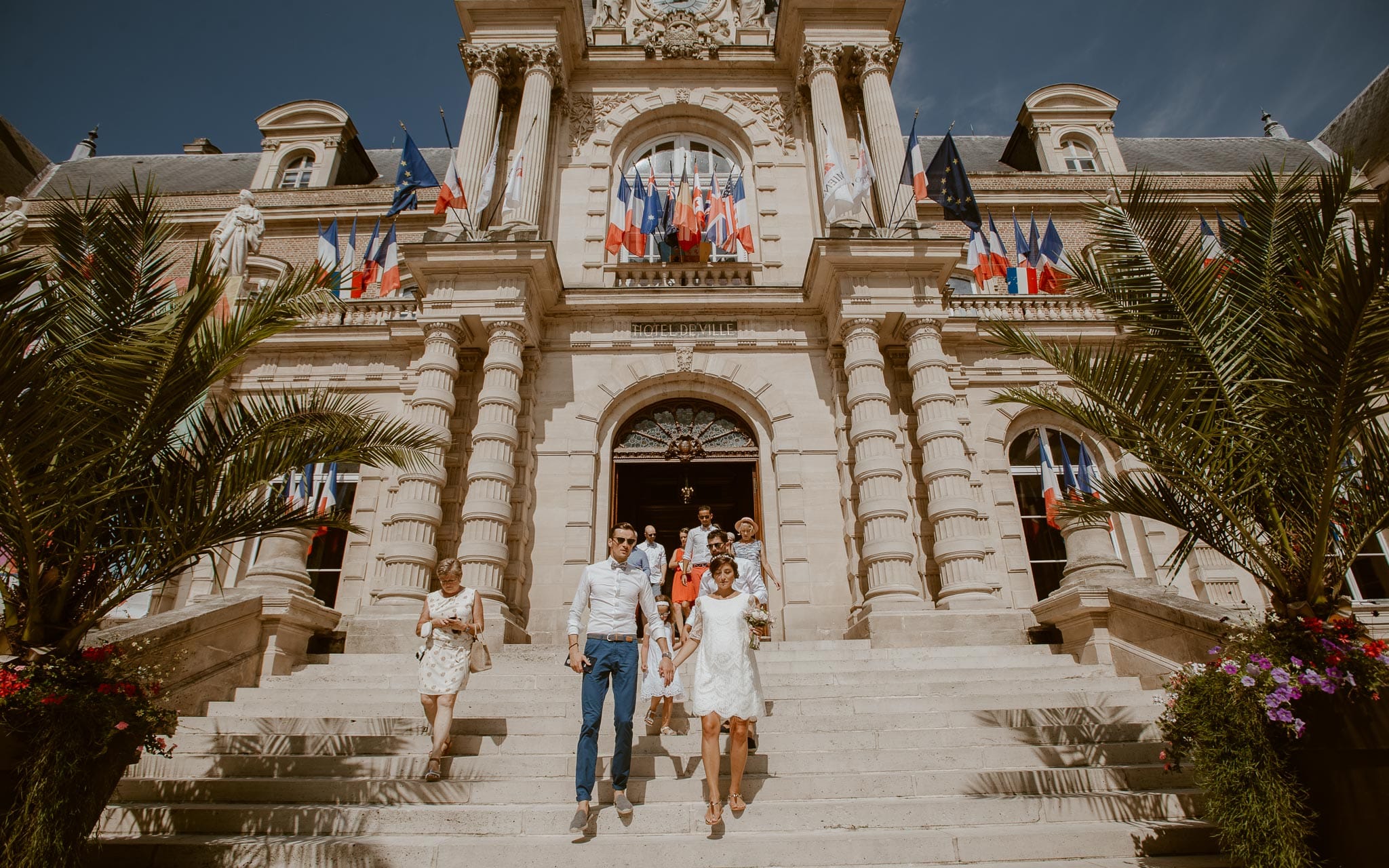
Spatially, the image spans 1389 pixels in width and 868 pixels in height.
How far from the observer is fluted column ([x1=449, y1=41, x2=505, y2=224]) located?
1433cm

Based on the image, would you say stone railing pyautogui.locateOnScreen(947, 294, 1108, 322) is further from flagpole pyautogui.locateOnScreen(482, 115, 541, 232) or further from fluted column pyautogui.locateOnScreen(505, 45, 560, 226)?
flagpole pyautogui.locateOnScreen(482, 115, 541, 232)

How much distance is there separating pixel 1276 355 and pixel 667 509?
1163 centimetres

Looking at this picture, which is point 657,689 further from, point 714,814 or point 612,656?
point 714,814

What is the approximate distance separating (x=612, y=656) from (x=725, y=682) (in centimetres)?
91

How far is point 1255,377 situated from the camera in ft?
20.6

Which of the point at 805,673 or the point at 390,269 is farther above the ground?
the point at 390,269

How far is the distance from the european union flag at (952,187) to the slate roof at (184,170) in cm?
1686

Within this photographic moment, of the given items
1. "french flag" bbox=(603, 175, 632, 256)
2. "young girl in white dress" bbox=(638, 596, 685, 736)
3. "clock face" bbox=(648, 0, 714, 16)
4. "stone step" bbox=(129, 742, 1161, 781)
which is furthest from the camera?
"clock face" bbox=(648, 0, 714, 16)

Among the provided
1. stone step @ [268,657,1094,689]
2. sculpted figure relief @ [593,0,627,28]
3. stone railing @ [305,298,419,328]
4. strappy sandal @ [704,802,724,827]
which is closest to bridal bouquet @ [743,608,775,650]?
strappy sandal @ [704,802,724,827]

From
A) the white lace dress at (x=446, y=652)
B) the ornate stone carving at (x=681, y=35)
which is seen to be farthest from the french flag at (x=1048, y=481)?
the ornate stone carving at (x=681, y=35)

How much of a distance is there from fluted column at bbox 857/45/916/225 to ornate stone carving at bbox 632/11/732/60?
3.85 m

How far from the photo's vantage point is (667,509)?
1595cm

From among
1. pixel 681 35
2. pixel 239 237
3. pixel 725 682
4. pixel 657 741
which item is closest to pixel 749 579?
pixel 657 741

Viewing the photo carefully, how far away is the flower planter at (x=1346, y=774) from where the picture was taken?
4.27 metres
